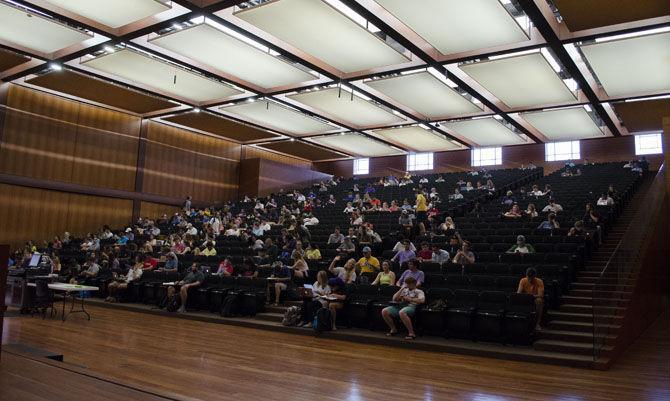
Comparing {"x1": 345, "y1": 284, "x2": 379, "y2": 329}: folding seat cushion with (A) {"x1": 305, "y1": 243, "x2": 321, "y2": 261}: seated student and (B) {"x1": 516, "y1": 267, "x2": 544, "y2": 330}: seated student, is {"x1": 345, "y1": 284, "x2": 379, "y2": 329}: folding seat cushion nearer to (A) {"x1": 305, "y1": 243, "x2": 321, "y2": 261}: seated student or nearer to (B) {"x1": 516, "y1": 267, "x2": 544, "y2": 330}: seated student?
(B) {"x1": 516, "y1": 267, "x2": 544, "y2": 330}: seated student

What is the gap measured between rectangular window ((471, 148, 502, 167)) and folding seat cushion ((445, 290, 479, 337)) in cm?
1663

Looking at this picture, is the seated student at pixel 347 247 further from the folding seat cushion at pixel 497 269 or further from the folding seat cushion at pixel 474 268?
the folding seat cushion at pixel 497 269

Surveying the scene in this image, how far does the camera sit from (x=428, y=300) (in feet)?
23.9

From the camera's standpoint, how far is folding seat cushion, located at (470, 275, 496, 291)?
24.7 feet

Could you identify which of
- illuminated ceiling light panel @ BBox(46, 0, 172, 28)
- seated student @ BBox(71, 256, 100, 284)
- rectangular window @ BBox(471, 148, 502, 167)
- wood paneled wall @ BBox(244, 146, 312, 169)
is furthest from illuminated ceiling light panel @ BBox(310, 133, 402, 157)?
seated student @ BBox(71, 256, 100, 284)

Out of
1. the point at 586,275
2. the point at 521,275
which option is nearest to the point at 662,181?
the point at 586,275

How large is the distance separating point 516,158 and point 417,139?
477cm

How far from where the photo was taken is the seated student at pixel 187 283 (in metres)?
9.50

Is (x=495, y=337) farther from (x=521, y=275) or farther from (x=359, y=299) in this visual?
(x=359, y=299)

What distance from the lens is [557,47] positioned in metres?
10.9

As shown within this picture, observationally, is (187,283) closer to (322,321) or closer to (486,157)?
(322,321)

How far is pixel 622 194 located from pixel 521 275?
21.7ft

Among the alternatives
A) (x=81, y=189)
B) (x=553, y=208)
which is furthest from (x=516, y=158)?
(x=81, y=189)

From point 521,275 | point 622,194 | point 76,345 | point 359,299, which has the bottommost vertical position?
point 76,345
